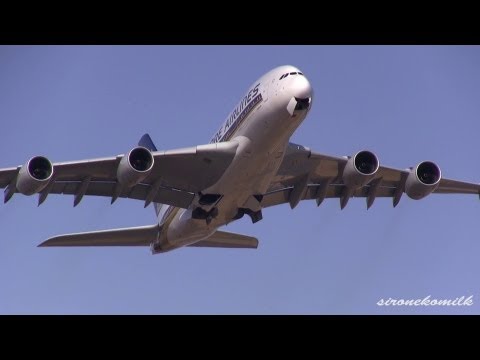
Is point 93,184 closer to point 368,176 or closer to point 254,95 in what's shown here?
point 254,95

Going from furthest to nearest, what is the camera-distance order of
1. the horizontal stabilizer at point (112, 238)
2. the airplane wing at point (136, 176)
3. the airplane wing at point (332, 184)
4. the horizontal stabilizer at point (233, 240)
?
1. the horizontal stabilizer at point (233, 240)
2. the horizontal stabilizer at point (112, 238)
3. the airplane wing at point (332, 184)
4. the airplane wing at point (136, 176)

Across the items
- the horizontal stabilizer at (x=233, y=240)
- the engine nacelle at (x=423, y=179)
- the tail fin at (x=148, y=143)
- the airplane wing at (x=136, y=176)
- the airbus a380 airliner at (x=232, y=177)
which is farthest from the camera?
the tail fin at (x=148, y=143)

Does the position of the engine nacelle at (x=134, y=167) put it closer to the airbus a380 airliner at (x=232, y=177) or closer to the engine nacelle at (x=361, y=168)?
the airbus a380 airliner at (x=232, y=177)

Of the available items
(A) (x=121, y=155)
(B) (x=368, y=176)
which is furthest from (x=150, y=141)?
(B) (x=368, y=176)

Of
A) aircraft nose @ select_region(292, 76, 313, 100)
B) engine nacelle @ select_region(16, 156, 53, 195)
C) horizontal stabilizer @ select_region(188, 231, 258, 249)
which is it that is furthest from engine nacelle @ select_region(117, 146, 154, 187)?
horizontal stabilizer @ select_region(188, 231, 258, 249)

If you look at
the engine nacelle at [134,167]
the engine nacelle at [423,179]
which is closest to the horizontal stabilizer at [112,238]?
the engine nacelle at [134,167]

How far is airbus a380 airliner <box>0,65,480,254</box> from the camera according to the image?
116 feet

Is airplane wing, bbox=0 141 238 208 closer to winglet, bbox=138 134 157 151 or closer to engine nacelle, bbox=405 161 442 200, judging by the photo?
winglet, bbox=138 134 157 151

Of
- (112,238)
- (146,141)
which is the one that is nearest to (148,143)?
(146,141)

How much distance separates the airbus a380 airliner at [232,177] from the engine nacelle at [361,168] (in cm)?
4

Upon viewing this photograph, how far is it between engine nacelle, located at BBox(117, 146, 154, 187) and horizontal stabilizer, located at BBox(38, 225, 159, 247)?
5.20 m

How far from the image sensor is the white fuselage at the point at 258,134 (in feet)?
114

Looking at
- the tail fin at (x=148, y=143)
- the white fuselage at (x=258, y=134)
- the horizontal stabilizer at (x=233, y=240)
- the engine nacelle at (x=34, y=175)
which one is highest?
the tail fin at (x=148, y=143)

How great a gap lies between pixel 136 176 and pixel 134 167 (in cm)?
60
